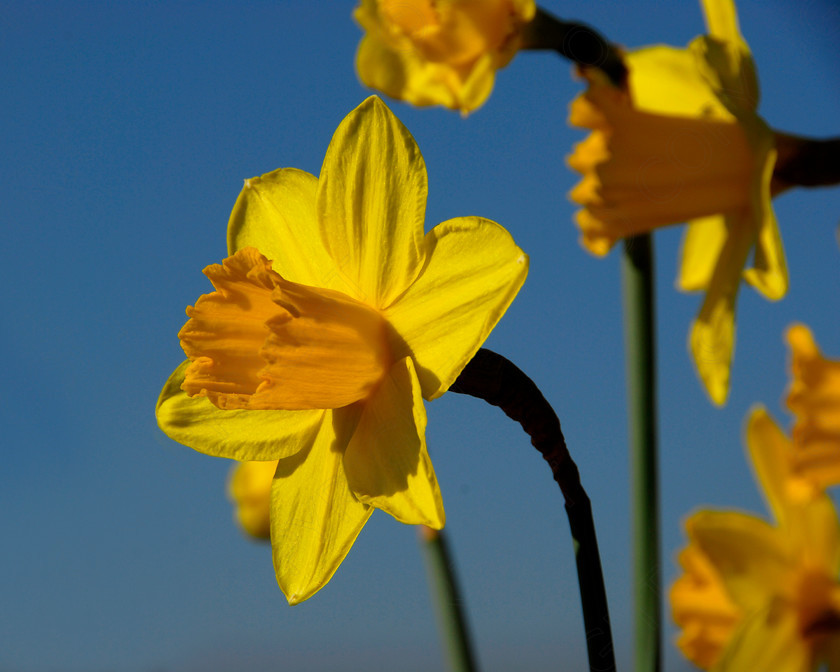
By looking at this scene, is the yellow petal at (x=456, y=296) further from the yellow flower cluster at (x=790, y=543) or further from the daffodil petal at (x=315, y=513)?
the yellow flower cluster at (x=790, y=543)

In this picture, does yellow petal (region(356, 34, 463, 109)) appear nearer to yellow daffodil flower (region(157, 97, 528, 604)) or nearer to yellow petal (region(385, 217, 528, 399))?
yellow daffodil flower (region(157, 97, 528, 604))

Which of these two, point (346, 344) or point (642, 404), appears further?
point (642, 404)

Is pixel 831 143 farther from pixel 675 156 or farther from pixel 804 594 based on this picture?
pixel 804 594

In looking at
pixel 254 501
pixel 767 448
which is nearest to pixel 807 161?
pixel 767 448

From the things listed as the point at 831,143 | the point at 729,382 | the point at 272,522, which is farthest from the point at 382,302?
the point at 831,143

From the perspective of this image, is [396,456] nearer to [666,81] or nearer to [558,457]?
[558,457]

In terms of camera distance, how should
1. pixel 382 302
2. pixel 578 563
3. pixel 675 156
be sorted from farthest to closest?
pixel 675 156 < pixel 382 302 < pixel 578 563
